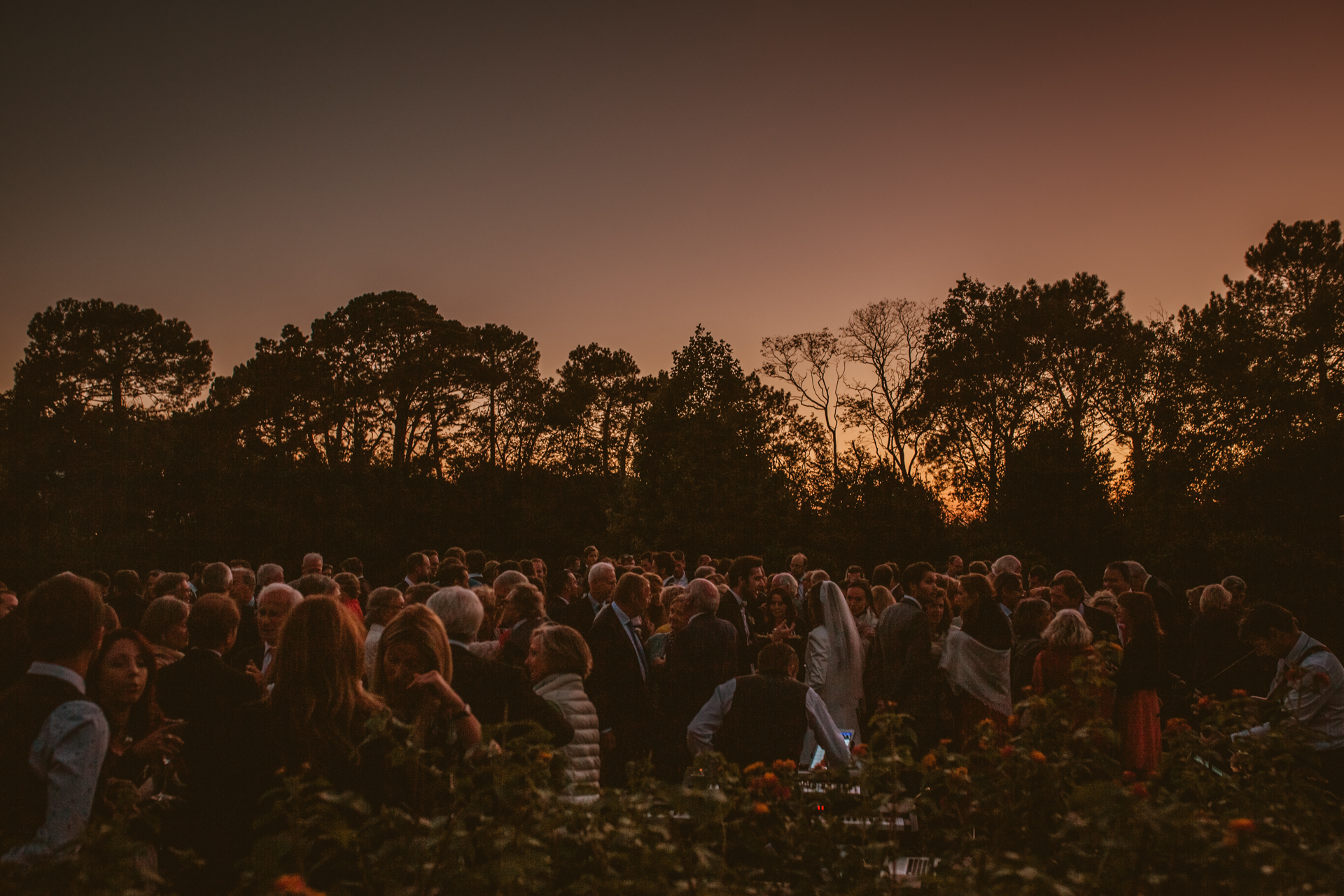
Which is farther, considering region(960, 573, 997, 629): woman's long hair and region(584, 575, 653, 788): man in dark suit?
region(960, 573, 997, 629): woman's long hair

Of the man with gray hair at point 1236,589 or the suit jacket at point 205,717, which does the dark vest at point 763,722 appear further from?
the man with gray hair at point 1236,589

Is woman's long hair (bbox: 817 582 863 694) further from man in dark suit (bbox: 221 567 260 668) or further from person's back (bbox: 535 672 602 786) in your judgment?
man in dark suit (bbox: 221 567 260 668)

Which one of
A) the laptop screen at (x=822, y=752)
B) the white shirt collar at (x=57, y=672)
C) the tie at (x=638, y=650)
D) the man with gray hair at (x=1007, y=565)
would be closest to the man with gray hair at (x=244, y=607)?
the tie at (x=638, y=650)

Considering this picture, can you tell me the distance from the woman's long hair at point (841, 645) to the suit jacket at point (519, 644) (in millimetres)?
2669

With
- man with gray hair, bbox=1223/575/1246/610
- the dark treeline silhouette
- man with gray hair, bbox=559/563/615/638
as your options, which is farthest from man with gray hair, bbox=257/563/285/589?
the dark treeline silhouette

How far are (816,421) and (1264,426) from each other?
50.1 ft

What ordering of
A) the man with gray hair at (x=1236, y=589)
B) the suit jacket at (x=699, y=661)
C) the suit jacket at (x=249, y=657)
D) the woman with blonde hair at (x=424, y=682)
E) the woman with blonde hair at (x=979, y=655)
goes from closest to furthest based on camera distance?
the woman with blonde hair at (x=424, y=682)
the suit jacket at (x=249, y=657)
the suit jacket at (x=699, y=661)
the woman with blonde hair at (x=979, y=655)
the man with gray hair at (x=1236, y=589)

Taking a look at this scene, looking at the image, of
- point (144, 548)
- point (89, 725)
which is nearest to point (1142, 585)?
point (89, 725)

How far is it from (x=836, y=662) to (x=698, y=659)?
1702mm

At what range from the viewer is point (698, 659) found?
22.9 feet

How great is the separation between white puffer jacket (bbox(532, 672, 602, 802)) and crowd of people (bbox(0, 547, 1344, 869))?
0.05 ft

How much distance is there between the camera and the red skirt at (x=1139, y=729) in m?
5.79

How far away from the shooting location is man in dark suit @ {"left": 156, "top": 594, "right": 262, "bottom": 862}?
125 inches

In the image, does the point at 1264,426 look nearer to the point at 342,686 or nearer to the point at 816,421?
the point at 816,421
